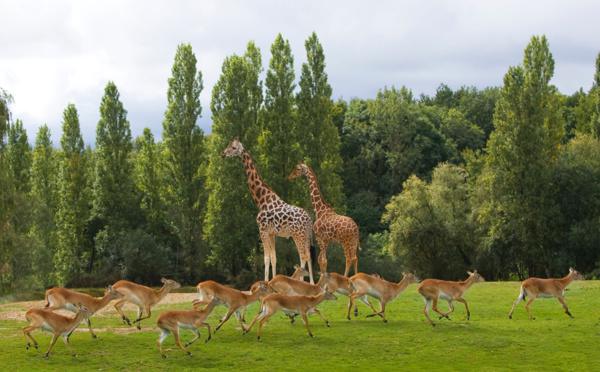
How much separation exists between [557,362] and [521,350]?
3.14 feet

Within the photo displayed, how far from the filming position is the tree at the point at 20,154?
52831mm

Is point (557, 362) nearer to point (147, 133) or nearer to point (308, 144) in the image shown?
point (308, 144)

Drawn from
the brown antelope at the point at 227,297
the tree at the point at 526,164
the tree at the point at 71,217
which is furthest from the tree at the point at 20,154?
the brown antelope at the point at 227,297

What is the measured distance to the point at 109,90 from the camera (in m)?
52.6

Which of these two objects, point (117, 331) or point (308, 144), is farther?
point (308, 144)

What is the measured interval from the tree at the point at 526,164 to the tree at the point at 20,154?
1179 inches

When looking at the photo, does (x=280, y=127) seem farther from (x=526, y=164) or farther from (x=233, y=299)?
(x=233, y=299)

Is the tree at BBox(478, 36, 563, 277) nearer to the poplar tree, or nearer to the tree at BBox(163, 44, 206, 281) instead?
the tree at BBox(163, 44, 206, 281)

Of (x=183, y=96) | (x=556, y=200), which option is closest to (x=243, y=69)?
(x=183, y=96)

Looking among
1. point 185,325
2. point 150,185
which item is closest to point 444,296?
point 185,325

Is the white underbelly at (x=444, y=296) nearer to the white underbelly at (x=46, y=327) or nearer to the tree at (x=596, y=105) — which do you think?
the white underbelly at (x=46, y=327)

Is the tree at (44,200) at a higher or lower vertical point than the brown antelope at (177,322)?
higher

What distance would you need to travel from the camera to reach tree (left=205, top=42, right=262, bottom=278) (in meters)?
45.8

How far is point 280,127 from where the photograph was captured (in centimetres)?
4684
